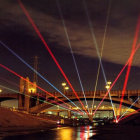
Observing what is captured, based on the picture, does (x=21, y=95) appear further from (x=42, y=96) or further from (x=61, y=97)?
(x=61, y=97)

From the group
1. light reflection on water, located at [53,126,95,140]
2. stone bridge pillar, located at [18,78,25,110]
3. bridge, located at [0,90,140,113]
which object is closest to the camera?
light reflection on water, located at [53,126,95,140]

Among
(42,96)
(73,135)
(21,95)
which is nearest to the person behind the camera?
(73,135)

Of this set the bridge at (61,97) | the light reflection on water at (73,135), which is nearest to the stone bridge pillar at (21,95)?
the bridge at (61,97)

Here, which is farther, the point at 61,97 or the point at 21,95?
the point at 21,95

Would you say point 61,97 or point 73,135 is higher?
point 61,97

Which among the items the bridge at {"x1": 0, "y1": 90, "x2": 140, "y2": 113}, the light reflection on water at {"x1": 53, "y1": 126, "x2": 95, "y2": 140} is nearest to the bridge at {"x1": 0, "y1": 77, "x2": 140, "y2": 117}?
the bridge at {"x1": 0, "y1": 90, "x2": 140, "y2": 113}

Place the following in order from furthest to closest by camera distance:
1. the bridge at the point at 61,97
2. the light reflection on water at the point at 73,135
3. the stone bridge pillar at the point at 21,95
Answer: the stone bridge pillar at the point at 21,95, the bridge at the point at 61,97, the light reflection on water at the point at 73,135

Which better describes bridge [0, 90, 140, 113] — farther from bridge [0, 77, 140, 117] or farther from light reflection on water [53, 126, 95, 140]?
light reflection on water [53, 126, 95, 140]

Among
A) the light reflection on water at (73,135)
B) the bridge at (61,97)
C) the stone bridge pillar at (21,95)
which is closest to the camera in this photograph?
the light reflection on water at (73,135)

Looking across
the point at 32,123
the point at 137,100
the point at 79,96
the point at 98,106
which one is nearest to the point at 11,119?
the point at 32,123

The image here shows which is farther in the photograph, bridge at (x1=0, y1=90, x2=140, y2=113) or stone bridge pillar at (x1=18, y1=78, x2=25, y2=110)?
stone bridge pillar at (x1=18, y1=78, x2=25, y2=110)

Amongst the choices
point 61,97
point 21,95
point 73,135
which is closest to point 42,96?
point 61,97

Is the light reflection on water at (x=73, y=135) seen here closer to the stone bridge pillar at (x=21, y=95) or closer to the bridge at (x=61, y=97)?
the bridge at (x=61, y=97)

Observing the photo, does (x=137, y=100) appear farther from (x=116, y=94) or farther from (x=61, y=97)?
(x=61, y=97)
